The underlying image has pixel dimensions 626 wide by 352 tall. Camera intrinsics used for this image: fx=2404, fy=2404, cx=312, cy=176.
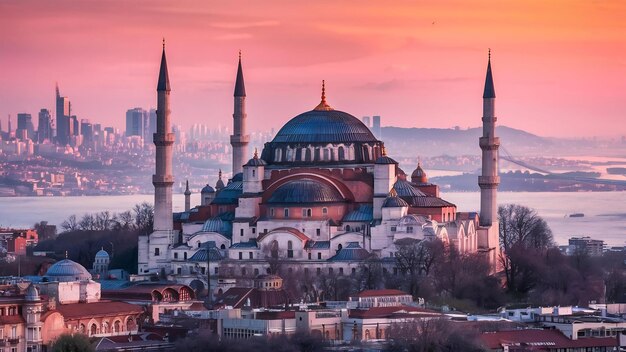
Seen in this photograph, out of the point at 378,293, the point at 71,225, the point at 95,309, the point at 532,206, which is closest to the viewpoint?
the point at 95,309

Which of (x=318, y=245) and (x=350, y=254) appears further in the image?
(x=318, y=245)

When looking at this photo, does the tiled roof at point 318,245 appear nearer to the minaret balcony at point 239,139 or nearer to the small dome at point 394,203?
the small dome at point 394,203

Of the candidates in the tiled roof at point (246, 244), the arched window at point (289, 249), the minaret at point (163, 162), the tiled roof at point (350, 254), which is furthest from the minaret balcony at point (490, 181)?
the minaret at point (163, 162)

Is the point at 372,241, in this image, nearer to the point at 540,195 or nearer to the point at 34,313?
the point at 34,313

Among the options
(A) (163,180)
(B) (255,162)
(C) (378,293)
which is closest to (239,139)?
(B) (255,162)

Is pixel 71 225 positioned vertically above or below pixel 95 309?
above

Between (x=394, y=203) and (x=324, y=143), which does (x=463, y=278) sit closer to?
(x=394, y=203)
